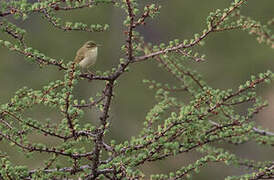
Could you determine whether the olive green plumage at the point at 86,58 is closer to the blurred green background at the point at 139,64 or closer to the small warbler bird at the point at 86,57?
the small warbler bird at the point at 86,57

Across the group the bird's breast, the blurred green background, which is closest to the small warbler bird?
the bird's breast

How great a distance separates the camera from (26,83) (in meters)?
15.5

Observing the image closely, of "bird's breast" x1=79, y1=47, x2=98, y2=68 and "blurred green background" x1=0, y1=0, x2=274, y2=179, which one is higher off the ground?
"blurred green background" x1=0, y1=0, x2=274, y2=179

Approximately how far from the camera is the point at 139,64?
16.2m

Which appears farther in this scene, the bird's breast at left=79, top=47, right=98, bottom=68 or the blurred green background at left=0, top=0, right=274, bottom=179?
the blurred green background at left=0, top=0, right=274, bottom=179

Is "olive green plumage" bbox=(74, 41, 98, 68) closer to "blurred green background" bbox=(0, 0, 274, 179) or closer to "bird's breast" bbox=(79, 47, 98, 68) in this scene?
"bird's breast" bbox=(79, 47, 98, 68)

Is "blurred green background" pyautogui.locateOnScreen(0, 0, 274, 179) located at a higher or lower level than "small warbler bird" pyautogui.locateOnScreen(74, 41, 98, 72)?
higher

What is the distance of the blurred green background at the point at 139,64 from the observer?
1512 centimetres

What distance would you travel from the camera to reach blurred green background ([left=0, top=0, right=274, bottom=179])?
1512 centimetres

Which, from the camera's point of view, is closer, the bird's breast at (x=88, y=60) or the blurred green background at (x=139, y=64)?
the bird's breast at (x=88, y=60)

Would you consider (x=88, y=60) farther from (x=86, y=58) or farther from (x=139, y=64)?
(x=139, y=64)

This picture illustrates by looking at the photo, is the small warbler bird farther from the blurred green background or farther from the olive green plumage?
the blurred green background

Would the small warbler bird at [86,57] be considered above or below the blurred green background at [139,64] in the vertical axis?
below

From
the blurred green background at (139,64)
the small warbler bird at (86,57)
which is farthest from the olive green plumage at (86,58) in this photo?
the blurred green background at (139,64)
